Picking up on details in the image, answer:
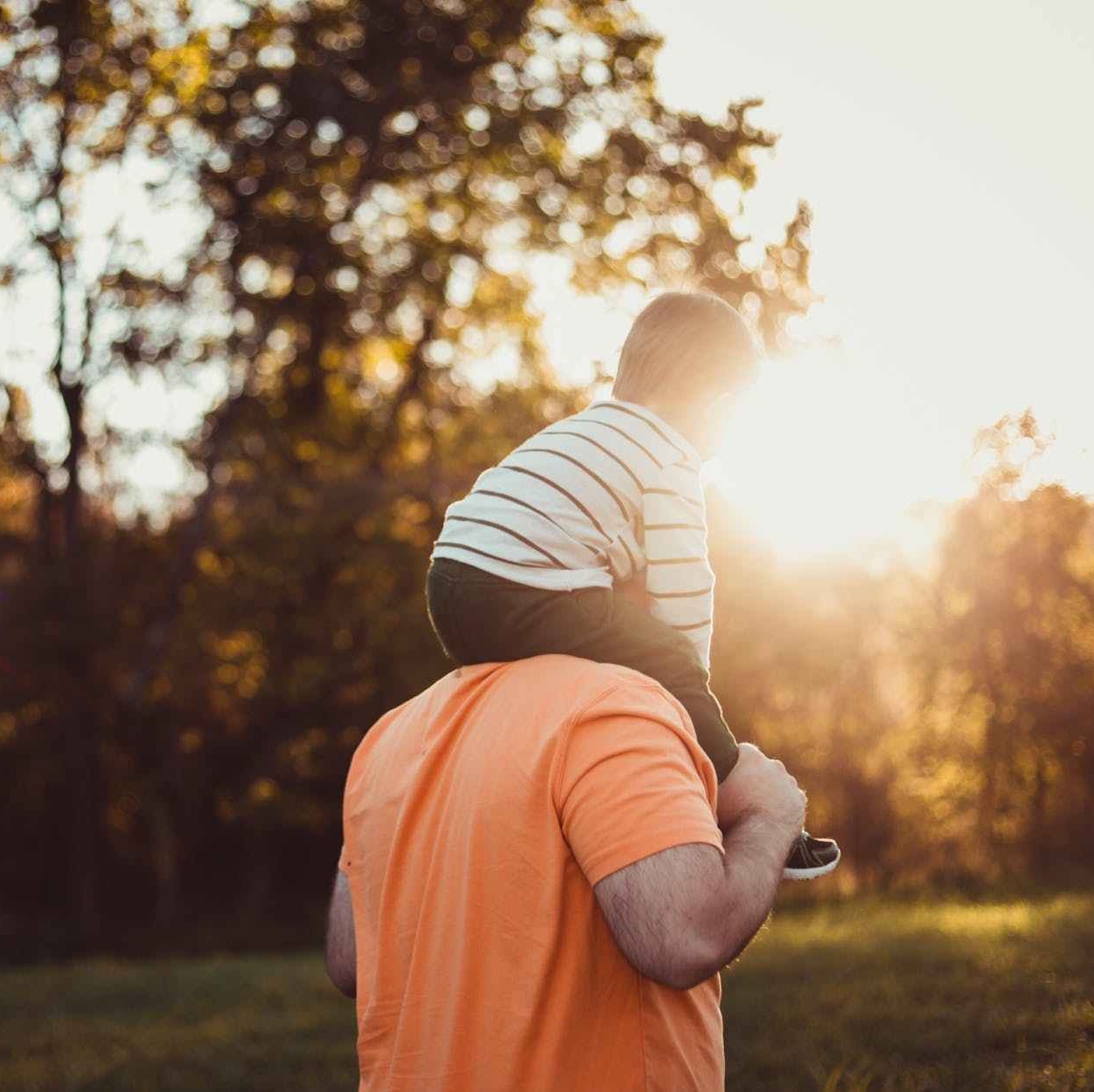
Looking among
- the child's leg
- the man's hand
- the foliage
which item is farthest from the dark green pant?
the foliage

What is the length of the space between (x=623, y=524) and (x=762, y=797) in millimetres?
650

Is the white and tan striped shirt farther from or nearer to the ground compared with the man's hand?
farther from the ground

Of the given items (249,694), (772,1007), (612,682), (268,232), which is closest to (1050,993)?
(772,1007)

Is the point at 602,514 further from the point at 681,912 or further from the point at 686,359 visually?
the point at 681,912

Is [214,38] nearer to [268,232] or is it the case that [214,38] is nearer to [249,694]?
[268,232]

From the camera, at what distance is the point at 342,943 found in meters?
2.16

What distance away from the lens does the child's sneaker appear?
83.8 inches

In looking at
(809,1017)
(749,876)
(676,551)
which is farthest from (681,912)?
(809,1017)

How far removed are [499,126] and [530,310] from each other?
4.33 metres

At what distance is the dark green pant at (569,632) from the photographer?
2.33 metres

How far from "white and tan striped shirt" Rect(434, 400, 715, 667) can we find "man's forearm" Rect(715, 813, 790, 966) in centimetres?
63

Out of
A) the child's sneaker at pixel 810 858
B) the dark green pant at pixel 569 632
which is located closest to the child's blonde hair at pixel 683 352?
the dark green pant at pixel 569 632

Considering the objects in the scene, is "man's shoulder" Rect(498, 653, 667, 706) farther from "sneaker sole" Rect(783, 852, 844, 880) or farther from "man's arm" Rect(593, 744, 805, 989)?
"sneaker sole" Rect(783, 852, 844, 880)

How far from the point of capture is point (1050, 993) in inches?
193
